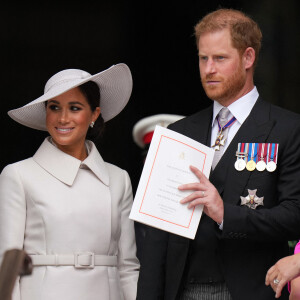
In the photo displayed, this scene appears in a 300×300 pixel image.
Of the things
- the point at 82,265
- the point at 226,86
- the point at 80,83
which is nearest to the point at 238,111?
the point at 226,86

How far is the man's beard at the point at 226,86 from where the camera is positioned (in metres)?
4.05

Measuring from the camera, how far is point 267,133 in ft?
13.1

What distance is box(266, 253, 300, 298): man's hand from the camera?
138 inches

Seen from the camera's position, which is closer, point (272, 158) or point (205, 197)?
point (205, 197)

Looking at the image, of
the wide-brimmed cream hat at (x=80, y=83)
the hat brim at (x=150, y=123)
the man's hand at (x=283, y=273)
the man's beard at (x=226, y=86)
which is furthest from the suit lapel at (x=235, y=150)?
the hat brim at (x=150, y=123)

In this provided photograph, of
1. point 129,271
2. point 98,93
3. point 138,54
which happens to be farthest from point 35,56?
point 129,271

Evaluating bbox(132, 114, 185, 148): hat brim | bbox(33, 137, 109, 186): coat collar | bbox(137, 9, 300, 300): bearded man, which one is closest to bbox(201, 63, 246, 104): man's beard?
bbox(137, 9, 300, 300): bearded man

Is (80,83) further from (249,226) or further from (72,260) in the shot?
(249,226)

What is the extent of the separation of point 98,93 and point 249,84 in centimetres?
76

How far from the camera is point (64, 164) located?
14.0ft

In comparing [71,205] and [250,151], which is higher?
[250,151]

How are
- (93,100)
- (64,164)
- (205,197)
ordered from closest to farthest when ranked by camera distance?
1. (205,197)
2. (64,164)
3. (93,100)

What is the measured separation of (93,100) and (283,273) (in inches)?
54.9

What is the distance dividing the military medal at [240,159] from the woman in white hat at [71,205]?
662 millimetres
